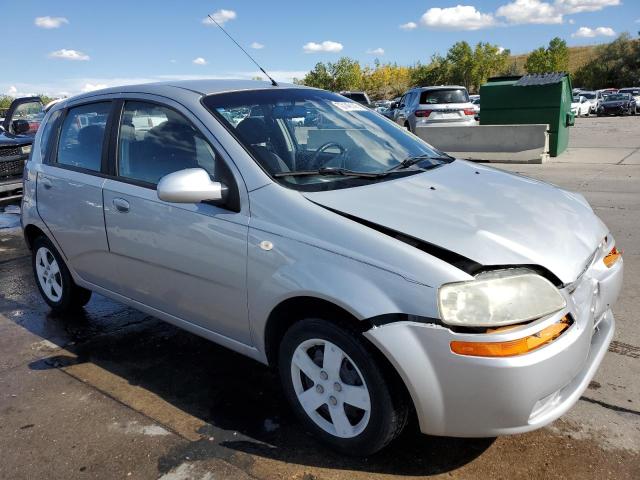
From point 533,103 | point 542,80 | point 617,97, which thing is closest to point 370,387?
point 533,103

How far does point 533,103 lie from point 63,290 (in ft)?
38.8

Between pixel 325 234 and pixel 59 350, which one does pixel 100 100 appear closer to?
pixel 59 350

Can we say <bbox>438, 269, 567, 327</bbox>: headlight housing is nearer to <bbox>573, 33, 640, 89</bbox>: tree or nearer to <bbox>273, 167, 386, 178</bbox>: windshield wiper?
<bbox>273, 167, 386, 178</bbox>: windshield wiper

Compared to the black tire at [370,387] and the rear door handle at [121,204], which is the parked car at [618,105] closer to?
the rear door handle at [121,204]

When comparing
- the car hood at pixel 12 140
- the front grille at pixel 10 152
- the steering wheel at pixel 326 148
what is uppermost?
the steering wheel at pixel 326 148

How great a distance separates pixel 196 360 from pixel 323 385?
1.39m

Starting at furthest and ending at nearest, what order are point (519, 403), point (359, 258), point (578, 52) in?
point (578, 52) → point (359, 258) → point (519, 403)

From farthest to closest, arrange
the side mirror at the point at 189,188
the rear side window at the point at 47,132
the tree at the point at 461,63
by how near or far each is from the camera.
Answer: the tree at the point at 461,63
the rear side window at the point at 47,132
the side mirror at the point at 189,188

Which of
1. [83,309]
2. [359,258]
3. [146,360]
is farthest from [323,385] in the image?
[83,309]

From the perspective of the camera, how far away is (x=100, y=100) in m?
3.87

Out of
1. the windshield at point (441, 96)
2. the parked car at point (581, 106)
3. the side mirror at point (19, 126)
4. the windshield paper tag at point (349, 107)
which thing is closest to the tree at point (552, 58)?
the parked car at point (581, 106)

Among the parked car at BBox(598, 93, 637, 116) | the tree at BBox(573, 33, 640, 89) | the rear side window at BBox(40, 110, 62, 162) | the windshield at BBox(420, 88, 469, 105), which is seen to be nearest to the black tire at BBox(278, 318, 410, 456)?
the rear side window at BBox(40, 110, 62, 162)

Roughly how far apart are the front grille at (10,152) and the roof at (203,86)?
6.38 metres

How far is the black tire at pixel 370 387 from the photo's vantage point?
2.33 m
